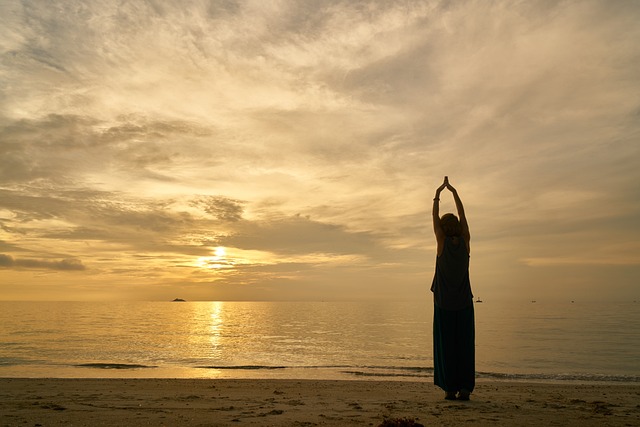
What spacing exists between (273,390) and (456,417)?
205 inches

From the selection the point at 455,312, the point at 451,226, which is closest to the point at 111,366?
the point at 455,312

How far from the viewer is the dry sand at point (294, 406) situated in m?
6.82

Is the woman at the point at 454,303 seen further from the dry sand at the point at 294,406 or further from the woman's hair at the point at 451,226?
the dry sand at the point at 294,406

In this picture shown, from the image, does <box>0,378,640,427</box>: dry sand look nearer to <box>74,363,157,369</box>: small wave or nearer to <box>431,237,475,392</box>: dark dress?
<box>431,237,475,392</box>: dark dress

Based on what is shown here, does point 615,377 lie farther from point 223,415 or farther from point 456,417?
point 223,415

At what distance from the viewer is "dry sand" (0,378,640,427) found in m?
6.82

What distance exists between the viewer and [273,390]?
10.8 metres

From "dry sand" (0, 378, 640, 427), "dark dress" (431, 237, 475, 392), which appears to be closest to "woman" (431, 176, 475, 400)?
"dark dress" (431, 237, 475, 392)

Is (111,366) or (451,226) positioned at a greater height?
(451,226)

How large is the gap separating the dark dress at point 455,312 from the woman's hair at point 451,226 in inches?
4.0

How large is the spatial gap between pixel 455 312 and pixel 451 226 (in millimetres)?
1449

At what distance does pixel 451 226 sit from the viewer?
7.84 m

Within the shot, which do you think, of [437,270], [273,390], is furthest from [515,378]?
[437,270]

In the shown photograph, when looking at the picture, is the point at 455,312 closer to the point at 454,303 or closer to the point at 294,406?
the point at 454,303
